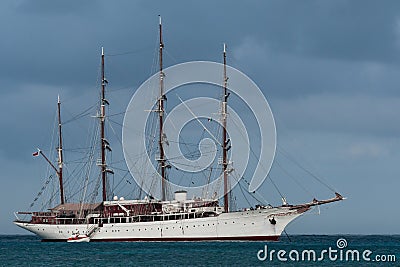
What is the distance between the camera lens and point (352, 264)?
287 feet

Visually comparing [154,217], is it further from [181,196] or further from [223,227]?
[223,227]

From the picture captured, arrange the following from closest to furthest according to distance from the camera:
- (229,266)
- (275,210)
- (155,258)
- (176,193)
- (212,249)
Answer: (229,266) → (155,258) → (212,249) → (275,210) → (176,193)

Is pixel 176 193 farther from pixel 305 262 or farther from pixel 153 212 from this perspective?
pixel 305 262

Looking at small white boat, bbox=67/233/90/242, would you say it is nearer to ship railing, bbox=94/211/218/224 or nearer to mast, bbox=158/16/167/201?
ship railing, bbox=94/211/218/224

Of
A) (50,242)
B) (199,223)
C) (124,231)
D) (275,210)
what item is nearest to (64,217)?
(50,242)

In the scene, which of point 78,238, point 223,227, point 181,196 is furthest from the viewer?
point 78,238

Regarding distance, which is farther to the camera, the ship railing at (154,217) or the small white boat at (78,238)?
the small white boat at (78,238)

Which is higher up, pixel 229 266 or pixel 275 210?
pixel 275 210

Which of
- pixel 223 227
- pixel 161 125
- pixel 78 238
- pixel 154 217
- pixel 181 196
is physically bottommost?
pixel 78 238

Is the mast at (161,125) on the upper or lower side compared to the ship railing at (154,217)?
upper

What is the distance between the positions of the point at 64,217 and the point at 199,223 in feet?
97.6

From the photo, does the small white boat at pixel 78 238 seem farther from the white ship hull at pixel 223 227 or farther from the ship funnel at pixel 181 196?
the ship funnel at pixel 181 196

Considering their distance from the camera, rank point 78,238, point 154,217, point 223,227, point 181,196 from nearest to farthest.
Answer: point 223,227, point 154,217, point 181,196, point 78,238

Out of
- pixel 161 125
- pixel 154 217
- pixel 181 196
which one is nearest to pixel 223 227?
pixel 181 196
